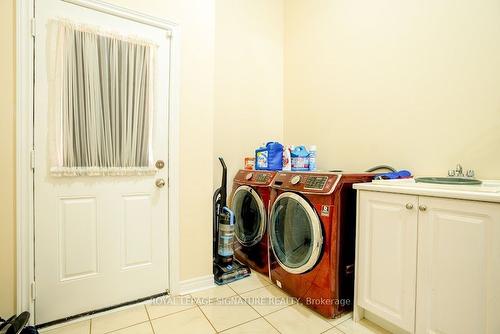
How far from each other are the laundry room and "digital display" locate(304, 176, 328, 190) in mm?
28

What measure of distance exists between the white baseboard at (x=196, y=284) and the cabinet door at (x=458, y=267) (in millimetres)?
1401

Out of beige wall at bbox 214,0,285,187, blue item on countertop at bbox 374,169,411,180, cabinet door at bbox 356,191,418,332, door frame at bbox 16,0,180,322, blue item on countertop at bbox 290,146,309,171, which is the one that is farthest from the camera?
beige wall at bbox 214,0,285,187

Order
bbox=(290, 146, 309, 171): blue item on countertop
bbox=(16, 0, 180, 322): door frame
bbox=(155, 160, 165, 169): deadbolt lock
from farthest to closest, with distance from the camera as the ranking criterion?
bbox=(290, 146, 309, 171): blue item on countertop, bbox=(155, 160, 165, 169): deadbolt lock, bbox=(16, 0, 180, 322): door frame

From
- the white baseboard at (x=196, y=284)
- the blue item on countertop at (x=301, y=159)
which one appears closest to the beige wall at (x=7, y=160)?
the white baseboard at (x=196, y=284)

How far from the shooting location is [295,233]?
180 cm

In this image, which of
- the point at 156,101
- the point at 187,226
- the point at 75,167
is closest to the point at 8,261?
the point at 75,167

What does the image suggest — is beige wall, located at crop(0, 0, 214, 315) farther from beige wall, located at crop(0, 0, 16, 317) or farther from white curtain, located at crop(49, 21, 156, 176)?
beige wall, located at crop(0, 0, 16, 317)

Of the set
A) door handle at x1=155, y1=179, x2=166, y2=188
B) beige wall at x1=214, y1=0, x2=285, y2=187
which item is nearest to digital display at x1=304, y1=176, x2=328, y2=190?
door handle at x1=155, y1=179, x2=166, y2=188

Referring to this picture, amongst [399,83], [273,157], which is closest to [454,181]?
[399,83]

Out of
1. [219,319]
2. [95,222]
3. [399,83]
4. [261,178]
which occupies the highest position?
[399,83]

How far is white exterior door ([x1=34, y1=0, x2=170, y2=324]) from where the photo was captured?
146 centimetres

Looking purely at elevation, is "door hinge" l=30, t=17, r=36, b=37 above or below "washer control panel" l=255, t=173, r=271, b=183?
above

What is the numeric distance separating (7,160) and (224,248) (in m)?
1.54

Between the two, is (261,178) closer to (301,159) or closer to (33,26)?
(301,159)
